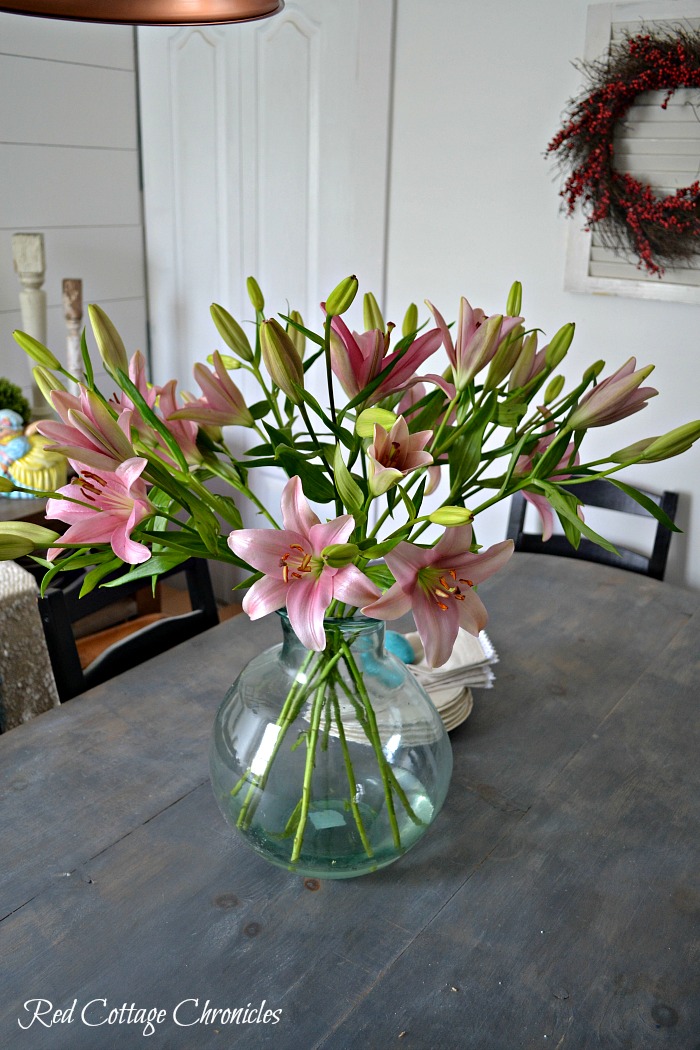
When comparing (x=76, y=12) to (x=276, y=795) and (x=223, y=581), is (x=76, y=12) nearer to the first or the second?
(x=276, y=795)

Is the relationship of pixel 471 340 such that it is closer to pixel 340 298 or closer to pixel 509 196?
pixel 340 298

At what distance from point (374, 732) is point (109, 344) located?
0.50m

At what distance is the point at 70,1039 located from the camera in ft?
3.00

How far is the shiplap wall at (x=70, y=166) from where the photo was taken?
9.82 feet

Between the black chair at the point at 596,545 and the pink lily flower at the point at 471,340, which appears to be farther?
the black chair at the point at 596,545

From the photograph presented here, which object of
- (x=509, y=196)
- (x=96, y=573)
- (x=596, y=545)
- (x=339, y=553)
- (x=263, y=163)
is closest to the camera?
(x=339, y=553)

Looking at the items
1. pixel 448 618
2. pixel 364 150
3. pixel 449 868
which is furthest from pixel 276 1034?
pixel 364 150

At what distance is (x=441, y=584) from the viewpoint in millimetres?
842

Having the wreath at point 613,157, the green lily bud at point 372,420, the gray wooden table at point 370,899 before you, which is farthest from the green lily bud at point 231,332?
the wreath at point 613,157

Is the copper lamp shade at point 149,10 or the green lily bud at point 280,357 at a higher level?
the copper lamp shade at point 149,10

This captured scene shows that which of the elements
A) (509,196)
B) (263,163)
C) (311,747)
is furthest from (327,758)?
(263,163)

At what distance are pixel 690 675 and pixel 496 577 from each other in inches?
20.9

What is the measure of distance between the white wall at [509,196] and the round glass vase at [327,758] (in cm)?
167

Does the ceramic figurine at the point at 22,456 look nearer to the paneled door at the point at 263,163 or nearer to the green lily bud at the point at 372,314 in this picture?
the paneled door at the point at 263,163
